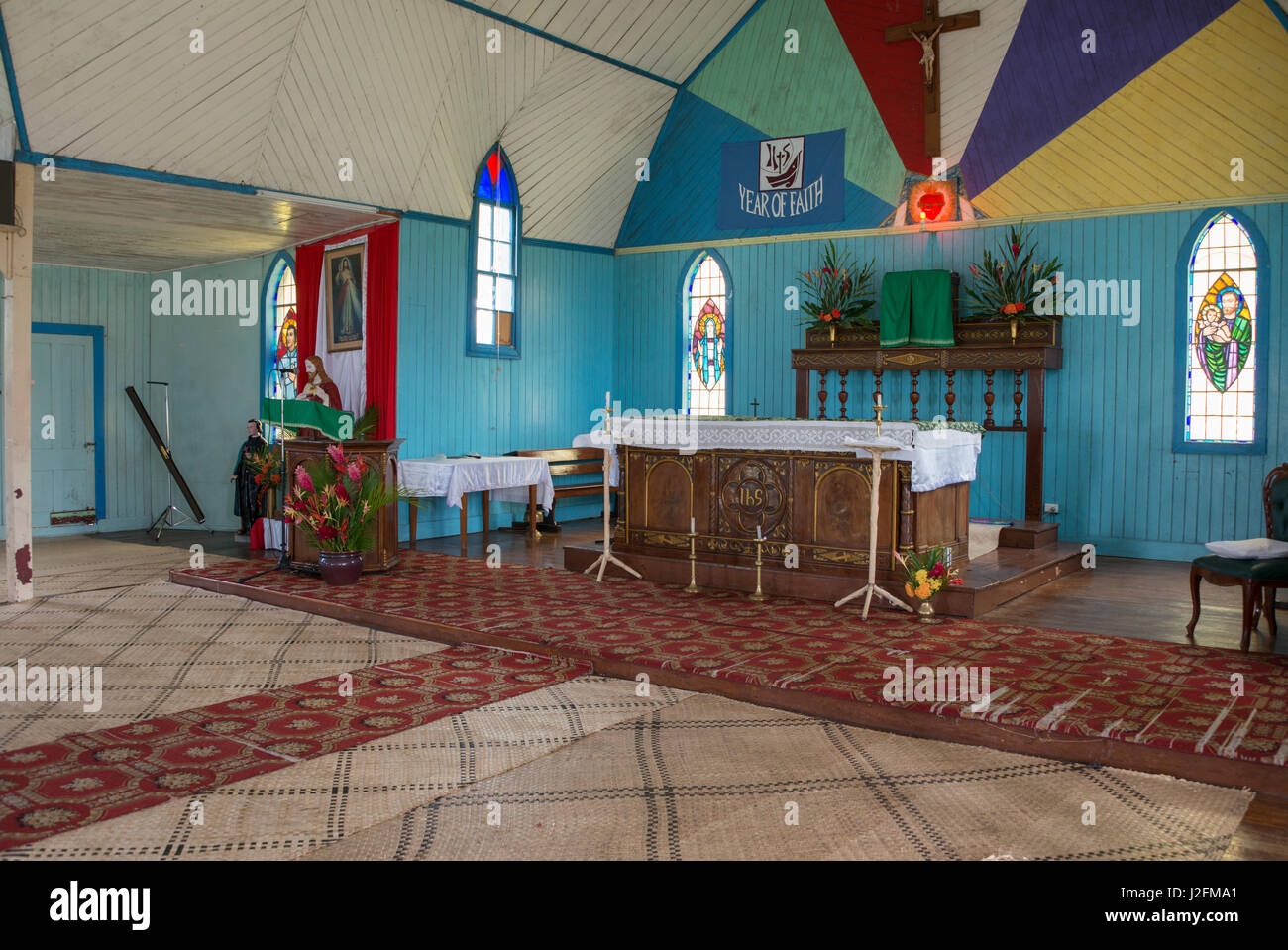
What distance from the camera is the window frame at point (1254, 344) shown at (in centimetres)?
906

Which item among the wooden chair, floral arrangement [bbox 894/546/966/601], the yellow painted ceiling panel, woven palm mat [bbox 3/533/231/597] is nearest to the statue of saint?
woven palm mat [bbox 3/533/231/597]

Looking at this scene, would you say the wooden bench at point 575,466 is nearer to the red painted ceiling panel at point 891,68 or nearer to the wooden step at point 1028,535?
the wooden step at point 1028,535

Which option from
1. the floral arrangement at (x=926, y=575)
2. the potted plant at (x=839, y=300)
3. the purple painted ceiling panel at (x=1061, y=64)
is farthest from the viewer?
the potted plant at (x=839, y=300)

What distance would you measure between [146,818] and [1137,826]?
3.34 m

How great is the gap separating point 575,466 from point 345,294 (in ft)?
10.3

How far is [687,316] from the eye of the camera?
41.4 ft

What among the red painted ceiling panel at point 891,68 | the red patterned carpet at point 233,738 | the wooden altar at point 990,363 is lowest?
the red patterned carpet at point 233,738

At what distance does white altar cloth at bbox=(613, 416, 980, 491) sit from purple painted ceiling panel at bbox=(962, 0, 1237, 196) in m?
3.81

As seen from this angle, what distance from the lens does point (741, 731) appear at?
15.3 ft

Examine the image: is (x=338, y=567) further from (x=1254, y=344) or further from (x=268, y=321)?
(x=1254, y=344)

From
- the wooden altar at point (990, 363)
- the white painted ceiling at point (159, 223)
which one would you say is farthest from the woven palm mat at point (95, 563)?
the wooden altar at point (990, 363)

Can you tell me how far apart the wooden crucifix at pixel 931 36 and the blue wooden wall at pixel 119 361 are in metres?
9.09

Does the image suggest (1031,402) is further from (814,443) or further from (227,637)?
(227,637)

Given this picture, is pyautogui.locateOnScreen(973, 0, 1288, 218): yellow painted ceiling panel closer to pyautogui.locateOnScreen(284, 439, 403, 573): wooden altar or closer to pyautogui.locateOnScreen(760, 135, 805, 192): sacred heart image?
pyautogui.locateOnScreen(760, 135, 805, 192): sacred heart image
